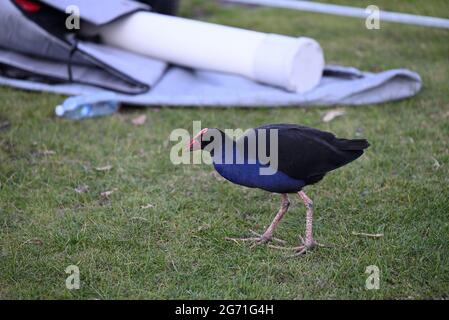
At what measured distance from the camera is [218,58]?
5.53 meters

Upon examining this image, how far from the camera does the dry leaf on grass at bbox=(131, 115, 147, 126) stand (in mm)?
5105

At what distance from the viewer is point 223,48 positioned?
550cm

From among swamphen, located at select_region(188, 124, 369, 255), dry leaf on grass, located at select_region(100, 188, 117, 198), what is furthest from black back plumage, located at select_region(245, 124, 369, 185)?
dry leaf on grass, located at select_region(100, 188, 117, 198)

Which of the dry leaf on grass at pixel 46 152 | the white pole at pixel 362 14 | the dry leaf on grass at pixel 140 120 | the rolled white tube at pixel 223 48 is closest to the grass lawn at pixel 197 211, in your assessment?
the dry leaf on grass at pixel 46 152

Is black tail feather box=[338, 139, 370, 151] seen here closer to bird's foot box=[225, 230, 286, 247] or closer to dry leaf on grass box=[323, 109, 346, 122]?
bird's foot box=[225, 230, 286, 247]

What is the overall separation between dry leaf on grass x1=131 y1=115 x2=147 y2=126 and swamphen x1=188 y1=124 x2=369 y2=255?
1824 millimetres

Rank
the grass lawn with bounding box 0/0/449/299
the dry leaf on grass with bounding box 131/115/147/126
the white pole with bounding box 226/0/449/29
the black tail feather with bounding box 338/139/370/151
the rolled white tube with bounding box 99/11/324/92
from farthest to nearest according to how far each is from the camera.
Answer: the white pole with bounding box 226/0/449/29, the rolled white tube with bounding box 99/11/324/92, the dry leaf on grass with bounding box 131/115/147/126, the black tail feather with bounding box 338/139/370/151, the grass lawn with bounding box 0/0/449/299

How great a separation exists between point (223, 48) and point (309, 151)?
249cm

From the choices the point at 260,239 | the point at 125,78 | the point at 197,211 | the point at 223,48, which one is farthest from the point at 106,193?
the point at 223,48

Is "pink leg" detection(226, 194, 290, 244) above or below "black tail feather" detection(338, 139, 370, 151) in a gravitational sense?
below

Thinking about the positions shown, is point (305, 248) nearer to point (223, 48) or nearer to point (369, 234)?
point (369, 234)

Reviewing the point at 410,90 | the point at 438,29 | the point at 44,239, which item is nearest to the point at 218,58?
the point at 410,90

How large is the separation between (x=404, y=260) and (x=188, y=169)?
1.75 m

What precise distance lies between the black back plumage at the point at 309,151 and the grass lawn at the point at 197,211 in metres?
0.49
